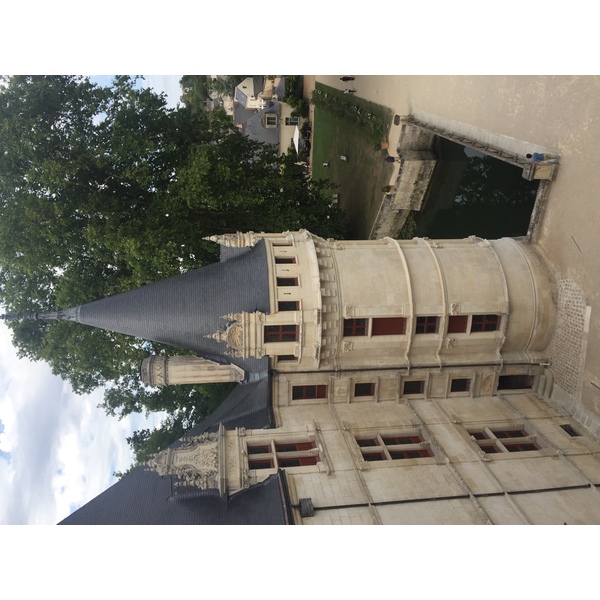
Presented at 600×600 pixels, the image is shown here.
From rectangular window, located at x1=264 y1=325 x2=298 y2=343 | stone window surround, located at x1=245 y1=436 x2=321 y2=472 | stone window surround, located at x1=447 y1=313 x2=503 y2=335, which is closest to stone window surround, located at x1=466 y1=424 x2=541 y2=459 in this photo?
stone window surround, located at x1=447 y1=313 x2=503 y2=335

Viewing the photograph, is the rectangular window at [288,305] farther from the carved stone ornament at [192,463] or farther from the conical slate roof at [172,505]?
the conical slate roof at [172,505]

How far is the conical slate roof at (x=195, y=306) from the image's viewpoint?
21.1m

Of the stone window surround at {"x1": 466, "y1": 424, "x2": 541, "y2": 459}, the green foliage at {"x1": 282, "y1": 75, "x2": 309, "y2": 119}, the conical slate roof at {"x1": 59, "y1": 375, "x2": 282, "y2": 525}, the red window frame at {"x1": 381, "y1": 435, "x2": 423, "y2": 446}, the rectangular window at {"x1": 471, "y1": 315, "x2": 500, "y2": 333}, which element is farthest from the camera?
the green foliage at {"x1": 282, "y1": 75, "x2": 309, "y2": 119}

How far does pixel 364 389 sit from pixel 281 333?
475 cm

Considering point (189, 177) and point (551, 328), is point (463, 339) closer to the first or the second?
point (551, 328)

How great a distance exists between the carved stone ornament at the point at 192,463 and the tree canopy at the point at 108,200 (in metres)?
11.2

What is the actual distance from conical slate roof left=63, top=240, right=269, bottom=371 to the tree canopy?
17.3 ft

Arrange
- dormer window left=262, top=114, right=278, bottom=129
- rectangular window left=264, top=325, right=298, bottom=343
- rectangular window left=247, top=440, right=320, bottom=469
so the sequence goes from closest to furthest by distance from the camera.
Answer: rectangular window left=247, top=440, right=320, bottom=469 < rectangular window left=264, top=325, right=298, bottom=343 < dormer window left=262, top=114, right=278, bottom=129

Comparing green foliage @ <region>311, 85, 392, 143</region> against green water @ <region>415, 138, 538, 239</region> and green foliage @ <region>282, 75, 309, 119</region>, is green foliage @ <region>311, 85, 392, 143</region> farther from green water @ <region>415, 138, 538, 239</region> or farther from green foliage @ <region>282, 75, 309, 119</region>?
green water @ <region>415, 138, 538, 239</region>

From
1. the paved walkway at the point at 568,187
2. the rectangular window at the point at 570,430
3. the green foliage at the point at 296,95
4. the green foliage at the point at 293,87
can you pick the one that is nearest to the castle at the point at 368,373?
the rectangular window at the point at 570,430

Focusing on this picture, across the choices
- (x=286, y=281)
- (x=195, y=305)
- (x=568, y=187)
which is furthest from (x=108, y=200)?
(x=568, y=187)

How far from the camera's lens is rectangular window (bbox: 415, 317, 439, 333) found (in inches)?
877

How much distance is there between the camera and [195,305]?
21.2 metres

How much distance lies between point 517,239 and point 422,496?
1305 centimetres
